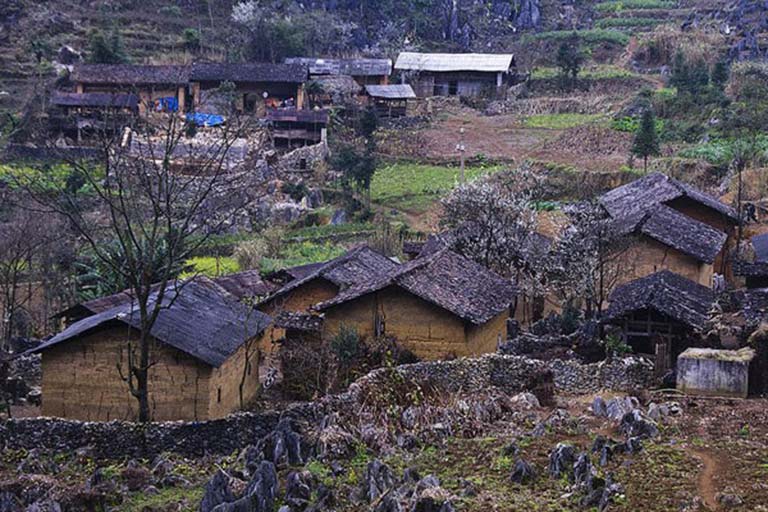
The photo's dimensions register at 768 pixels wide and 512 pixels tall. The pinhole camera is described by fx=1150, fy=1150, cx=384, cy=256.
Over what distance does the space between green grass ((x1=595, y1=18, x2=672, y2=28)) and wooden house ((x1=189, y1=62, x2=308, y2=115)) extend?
27.7 metres

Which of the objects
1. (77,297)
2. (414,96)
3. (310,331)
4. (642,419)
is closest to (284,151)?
(414,96)

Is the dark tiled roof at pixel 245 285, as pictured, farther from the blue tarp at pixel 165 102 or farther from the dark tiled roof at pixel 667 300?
the blue tarp at pixel 165 102

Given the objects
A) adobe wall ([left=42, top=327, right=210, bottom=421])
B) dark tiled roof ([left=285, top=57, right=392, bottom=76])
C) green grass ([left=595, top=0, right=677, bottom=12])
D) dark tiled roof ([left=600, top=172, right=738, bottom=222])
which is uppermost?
green grass ([left=595, top=0, right=677, bottom=12])

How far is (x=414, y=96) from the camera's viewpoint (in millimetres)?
64500

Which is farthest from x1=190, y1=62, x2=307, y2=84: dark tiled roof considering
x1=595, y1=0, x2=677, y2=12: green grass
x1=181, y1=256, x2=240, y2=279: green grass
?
x1=595, y1=0, x2=677, y2=12: green grass

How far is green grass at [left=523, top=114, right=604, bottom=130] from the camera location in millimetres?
58844

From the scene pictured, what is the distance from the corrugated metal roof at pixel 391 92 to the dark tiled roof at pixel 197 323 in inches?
1581

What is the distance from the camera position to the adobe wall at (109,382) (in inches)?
797

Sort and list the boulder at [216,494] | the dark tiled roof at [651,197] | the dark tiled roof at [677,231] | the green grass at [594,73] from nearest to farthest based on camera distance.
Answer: the boulder at [216,494], the dark tiled roof at [677,231], the dark tiled roof at [651,197], the green grass at [594,73]

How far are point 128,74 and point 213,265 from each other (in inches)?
921

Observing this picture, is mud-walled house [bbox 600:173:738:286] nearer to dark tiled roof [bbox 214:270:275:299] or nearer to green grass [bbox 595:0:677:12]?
dark tiled roof [bbox 214:270:275:299]

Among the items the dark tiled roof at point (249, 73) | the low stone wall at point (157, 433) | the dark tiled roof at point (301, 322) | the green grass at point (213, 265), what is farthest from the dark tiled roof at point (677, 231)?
the dark tiled roof at point (249, 73)

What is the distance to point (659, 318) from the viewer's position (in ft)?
75.3

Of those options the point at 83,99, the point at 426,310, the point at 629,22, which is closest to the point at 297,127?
the point at 83,99
